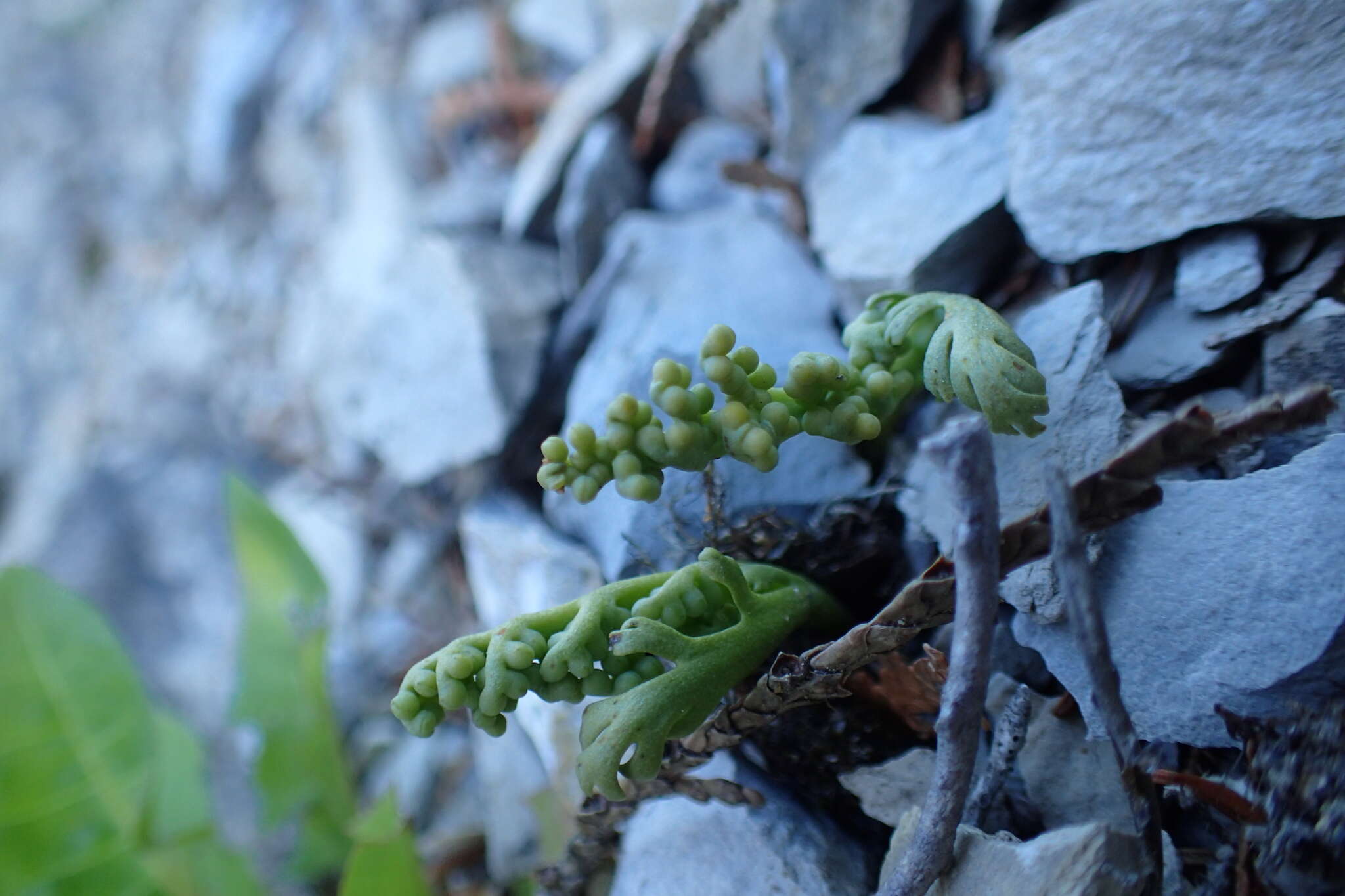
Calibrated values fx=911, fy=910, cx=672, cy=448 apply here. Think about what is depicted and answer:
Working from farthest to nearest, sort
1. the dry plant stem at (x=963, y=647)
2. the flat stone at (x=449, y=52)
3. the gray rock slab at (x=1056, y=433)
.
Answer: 1. the flat stone at (x=449, y=52)
2. the gray rock slab at (x=1056, y=433)
3. the dry plant stem at (x=963, y=647)

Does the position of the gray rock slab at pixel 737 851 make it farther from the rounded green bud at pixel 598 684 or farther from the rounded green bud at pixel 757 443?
the rounded green bud at pixel 757 443

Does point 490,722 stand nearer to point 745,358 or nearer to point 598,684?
point 598,684

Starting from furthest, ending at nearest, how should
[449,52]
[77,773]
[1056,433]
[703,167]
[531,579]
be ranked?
[449,52]
[703,167]
[77,773]
[531,579]
[1056,433]

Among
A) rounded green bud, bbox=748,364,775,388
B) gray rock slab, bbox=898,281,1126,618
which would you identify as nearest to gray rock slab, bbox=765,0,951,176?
gray rock slab, bbox=898,281,1126,618

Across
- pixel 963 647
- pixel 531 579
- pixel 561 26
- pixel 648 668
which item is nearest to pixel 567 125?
pixel 561 26

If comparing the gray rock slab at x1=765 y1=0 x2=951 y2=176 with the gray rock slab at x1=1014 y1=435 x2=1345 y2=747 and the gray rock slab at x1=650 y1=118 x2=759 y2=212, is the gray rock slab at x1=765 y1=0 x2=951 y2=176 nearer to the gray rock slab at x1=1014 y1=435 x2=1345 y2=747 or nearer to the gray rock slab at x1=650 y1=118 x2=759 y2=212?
the gray rock slab at x1=650 y1=118 x2=759 y2=212

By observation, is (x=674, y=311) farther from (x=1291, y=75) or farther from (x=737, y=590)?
(x=1291, y=75)

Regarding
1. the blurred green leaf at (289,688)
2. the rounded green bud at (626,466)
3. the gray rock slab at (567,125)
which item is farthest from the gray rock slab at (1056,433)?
the blurred green leaf at (289,688)
